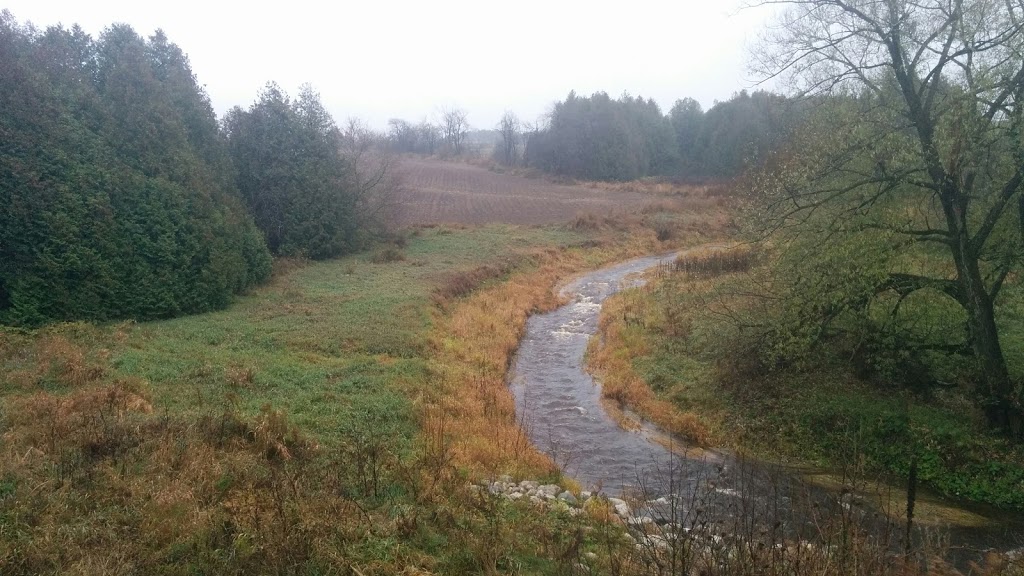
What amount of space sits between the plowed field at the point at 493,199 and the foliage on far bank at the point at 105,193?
62.8ft

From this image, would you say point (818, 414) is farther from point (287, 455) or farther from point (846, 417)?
point (287, 455)

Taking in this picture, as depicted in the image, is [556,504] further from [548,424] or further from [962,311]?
[962,311]

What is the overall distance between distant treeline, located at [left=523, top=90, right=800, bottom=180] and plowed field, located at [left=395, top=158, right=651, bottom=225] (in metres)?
5.97

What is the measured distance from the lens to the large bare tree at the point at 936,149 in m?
10.8

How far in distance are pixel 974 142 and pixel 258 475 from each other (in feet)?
41.2

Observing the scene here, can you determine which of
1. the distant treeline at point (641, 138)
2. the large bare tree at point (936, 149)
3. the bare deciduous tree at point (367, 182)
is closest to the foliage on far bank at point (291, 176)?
the bare deciduous tree at point (367, 182)

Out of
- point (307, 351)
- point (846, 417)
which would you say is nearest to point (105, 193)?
point (307, 351)

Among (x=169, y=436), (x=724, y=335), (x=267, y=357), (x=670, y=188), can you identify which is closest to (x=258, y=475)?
(x=169, y=436)

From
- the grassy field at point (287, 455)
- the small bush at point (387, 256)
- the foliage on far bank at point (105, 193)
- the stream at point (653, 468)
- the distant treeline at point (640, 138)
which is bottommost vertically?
the stream at point (653, 468)

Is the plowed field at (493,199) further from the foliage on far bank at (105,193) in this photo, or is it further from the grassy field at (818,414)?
the grassy field at (818,414)

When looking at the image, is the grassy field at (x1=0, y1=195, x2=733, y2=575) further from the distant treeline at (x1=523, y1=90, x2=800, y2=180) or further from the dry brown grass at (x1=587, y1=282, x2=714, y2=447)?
the distant treeline at (x1=523, y1=90, x2=800, y2=180)

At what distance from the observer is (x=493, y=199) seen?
58438 millimetres

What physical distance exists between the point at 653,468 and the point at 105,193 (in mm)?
17688

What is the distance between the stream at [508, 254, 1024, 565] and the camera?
26.2ft
